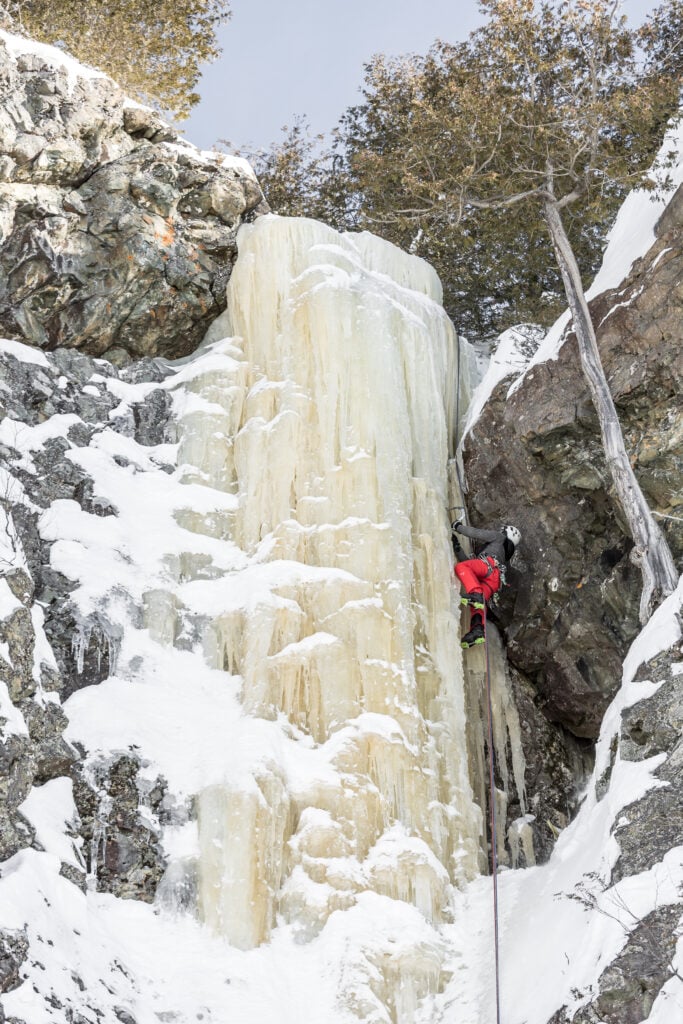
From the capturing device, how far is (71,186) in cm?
1182

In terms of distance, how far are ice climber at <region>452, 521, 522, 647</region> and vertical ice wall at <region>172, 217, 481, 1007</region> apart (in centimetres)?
27

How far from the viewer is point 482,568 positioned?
10508mm

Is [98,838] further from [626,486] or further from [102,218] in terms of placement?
→ [102,218]

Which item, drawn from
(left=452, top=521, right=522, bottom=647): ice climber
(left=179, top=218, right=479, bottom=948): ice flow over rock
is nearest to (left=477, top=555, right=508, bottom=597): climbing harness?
(left=452, top=521, right=522, bottom=647): ice climber

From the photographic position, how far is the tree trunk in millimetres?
9695

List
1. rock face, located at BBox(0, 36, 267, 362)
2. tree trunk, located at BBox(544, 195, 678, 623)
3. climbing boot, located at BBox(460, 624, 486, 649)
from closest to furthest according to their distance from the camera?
tree trunk, located at BBox(544, 195, 678, 623) < climbing boot, located at BBox(460, 624, 486, 649) < rock face, located at BBox(0, 36, 267, 362)

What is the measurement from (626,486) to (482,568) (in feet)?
5.10

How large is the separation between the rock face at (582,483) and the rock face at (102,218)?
146 inches

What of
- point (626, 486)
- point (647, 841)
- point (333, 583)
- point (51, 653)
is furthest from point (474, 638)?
point (51, 653)

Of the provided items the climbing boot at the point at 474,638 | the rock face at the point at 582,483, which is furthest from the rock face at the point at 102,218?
the climbing boot at the point at 474,638

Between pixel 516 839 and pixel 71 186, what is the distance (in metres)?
8.20

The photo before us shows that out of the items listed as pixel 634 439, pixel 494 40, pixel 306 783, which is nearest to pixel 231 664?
pixel 306 783

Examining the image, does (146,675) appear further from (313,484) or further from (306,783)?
(313,484)

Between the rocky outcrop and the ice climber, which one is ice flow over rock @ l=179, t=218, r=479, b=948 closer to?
the ice climber
